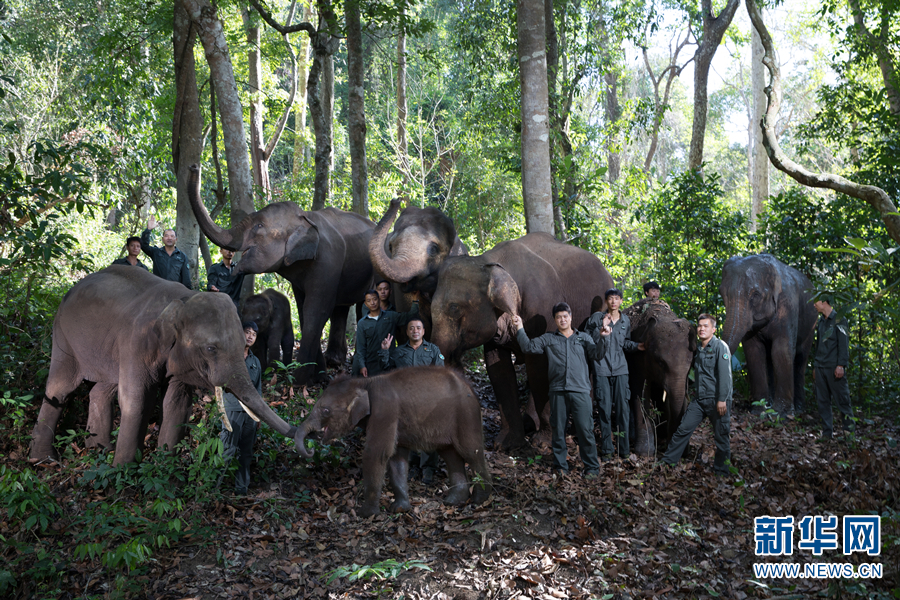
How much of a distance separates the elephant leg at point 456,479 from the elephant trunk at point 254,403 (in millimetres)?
1461

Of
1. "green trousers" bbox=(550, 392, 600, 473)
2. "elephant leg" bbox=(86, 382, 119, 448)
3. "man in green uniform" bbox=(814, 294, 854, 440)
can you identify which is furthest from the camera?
"man in green uniform" bbox=(814, 294, 854, 440)

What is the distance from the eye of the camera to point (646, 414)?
8.36 metres

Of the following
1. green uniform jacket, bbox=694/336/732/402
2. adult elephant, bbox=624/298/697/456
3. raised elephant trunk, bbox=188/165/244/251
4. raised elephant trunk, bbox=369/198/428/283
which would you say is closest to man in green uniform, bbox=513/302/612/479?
adult elephant, bbox=624/298/697/456

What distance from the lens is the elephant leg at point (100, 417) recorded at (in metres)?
7.10

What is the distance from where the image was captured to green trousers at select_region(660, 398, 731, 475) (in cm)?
724

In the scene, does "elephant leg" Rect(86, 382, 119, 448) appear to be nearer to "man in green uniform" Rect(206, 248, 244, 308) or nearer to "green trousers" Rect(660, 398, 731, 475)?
"man in green uniform" Rect(206, 248, 244, 308)

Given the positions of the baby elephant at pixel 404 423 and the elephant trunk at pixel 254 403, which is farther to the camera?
the baby elephant at pixel 404 423

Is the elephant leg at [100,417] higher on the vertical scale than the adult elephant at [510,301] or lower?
lower

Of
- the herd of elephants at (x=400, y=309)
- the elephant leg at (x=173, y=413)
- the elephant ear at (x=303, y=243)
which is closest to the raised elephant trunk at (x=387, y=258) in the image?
the herd of elephants at (x=400, y=309)

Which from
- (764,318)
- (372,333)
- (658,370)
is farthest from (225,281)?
(764,318)

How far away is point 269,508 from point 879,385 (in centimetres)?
996

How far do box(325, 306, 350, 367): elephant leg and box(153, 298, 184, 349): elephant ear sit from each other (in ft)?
14.9

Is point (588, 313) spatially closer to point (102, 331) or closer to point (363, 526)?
point (363, 526)

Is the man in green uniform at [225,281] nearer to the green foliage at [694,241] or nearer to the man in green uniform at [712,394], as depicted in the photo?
the man in green uniform at [712,394]
